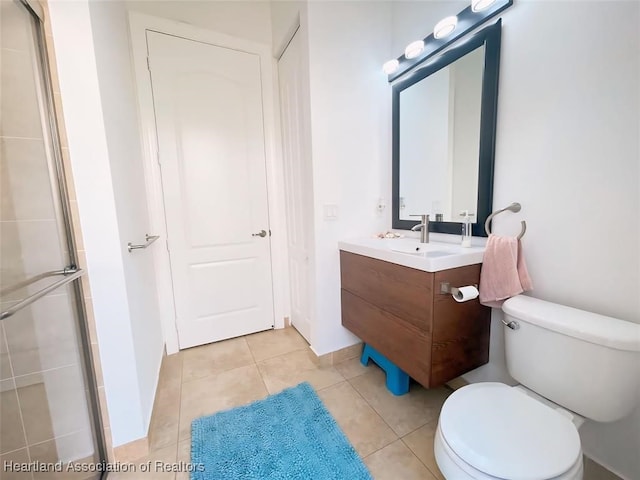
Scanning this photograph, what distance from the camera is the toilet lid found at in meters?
0.67

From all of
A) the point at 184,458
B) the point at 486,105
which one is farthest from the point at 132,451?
the point at 486,105

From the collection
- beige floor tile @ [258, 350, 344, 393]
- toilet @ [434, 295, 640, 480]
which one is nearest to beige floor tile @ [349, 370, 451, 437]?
beige floor tile @ [258, 350, 344, 393]

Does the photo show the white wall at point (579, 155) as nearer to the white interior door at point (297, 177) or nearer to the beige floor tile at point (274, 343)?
the white interior door at point (297, 177)

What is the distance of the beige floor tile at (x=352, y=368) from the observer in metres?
1.73

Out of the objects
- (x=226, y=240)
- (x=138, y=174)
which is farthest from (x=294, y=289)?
(x=138, y=174)

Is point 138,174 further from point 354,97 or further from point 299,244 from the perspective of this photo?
point 354,97

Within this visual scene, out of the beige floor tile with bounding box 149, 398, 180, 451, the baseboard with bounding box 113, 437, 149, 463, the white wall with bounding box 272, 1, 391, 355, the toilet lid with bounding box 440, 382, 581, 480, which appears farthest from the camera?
the white wall with bounding box 272, 1, 391, 355

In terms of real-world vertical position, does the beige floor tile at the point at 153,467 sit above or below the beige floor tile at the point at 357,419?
above

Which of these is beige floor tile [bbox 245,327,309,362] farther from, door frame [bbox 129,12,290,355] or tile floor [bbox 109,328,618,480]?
door frame [bbox 129,12,290,355]

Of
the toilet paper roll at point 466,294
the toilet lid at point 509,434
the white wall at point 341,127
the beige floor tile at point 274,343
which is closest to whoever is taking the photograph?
the toilet lid at point 509,434

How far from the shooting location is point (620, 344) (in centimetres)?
78

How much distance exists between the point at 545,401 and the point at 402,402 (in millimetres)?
708

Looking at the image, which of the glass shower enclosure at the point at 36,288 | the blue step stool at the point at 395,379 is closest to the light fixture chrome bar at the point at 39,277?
the glass shower enclosure at the point at 36,288

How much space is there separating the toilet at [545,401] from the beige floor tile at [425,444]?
1.37ft
